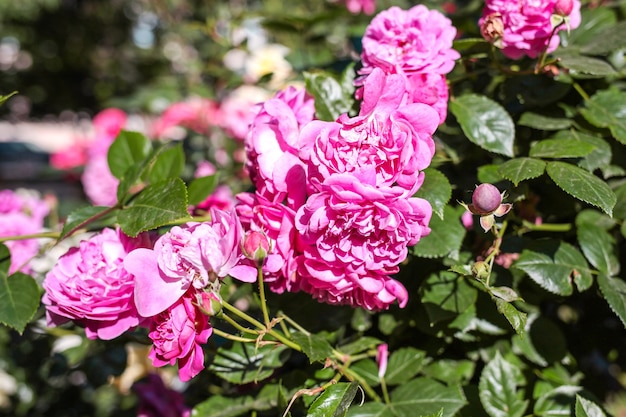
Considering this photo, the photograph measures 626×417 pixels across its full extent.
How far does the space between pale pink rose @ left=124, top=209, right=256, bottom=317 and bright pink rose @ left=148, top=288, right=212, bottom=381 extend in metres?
0.01

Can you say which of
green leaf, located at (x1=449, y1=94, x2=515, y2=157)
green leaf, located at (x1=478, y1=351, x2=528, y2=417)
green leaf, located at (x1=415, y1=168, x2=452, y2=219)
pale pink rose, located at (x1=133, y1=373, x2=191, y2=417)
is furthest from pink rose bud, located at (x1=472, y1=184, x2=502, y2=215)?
pale pink rose, located at (x1=133, y1=373, x2=191, y2=417)

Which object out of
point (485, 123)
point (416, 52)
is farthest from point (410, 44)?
point (485, 123)

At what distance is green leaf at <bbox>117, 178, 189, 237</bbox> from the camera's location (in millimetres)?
639

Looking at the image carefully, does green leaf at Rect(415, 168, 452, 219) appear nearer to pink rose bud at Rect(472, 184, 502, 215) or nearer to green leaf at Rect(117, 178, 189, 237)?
pink rose bud at Rect(472, 184, 502, 215)

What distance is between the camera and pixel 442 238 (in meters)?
0.70

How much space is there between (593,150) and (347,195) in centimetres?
39

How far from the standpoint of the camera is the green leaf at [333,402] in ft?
1.88

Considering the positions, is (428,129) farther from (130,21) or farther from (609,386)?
(130,21)

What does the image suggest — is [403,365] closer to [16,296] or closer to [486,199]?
[486,199]

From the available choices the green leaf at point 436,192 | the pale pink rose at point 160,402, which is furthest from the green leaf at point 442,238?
the pale pink rose at point 160,402

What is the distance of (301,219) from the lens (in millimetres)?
599

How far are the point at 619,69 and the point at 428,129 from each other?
51 cm

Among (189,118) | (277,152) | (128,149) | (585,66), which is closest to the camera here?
(277,152)

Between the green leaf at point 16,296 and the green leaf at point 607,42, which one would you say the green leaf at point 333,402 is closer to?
the green leaf at point 16,296
